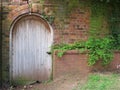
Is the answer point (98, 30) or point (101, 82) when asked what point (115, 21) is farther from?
point (101, 82)

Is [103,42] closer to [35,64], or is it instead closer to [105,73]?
[105,73]

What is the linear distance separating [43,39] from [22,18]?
101 cm

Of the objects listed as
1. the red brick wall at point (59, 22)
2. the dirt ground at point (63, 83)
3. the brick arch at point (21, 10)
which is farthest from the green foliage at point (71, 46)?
the brick arch at point (21, 10)

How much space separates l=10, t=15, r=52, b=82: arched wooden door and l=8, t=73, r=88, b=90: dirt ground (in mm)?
515

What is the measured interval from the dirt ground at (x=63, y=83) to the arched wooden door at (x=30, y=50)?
52cm

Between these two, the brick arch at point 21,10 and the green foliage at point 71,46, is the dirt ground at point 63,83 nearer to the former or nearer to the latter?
the green foliage at point 71,46

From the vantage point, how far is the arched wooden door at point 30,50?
12156mm

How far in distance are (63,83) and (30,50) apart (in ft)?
6.52

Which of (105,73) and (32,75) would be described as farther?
(32,75)

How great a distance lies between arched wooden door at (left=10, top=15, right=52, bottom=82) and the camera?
12156 mm

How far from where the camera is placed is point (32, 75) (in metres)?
12.3

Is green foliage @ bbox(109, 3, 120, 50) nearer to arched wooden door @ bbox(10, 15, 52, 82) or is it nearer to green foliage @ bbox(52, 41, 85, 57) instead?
green foliage @ bbox(52, 41, 85, 57)

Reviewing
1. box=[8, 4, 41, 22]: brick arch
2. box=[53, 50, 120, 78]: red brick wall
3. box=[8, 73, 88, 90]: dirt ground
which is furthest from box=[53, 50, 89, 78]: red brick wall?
box=[8, 4, 41, 22]: brick arch

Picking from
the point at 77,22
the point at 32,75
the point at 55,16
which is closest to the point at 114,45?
the point at 77,22
